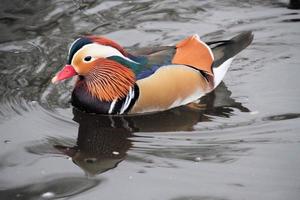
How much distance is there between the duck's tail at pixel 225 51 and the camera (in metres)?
5.88

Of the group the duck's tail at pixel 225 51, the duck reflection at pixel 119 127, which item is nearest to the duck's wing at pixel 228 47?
the duck's tail at pixel 225 51

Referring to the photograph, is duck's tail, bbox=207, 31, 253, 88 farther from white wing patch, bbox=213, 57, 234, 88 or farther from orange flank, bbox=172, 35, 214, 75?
orange flank, bbox=172, 35, 214, 75

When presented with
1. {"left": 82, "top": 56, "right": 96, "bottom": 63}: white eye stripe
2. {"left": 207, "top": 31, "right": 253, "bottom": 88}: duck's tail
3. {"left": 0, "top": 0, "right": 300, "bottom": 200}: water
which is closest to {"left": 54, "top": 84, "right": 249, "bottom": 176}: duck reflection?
{"left": 0, "top": 0, "right": 300, "bottom": 200}: water

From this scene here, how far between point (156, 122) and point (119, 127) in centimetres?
30

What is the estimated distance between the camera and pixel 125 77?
5383mm

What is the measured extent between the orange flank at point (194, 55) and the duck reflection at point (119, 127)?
30cm

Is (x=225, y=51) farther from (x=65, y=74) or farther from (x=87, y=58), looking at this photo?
(x=65, y=74)

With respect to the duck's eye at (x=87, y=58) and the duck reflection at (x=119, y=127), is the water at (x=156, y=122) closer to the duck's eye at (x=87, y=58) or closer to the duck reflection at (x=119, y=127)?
the duck reflection at (x=119, y=127)

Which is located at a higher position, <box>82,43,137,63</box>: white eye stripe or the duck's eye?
<box>82,43,137,63</box>: white eye stripe

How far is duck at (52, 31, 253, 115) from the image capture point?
5309 mm

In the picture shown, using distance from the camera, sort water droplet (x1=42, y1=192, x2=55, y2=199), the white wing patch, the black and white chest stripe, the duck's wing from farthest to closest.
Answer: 1. the duck's wing
2. the white wing patch
3. the black and white chest stripe
4. water droplet (x1=42, y1=192, x2=55, y2=199)

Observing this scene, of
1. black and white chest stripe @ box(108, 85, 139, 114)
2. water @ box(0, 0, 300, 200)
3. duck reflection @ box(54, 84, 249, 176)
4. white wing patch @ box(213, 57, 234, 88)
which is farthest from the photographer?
white wing patch @ box(213, 57, 234, 88)

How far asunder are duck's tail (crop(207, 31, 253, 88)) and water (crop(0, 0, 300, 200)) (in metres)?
0.15

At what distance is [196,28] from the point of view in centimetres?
699
